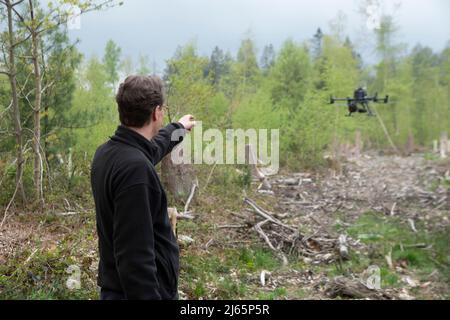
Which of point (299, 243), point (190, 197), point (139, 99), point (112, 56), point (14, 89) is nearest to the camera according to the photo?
point (139, 99)

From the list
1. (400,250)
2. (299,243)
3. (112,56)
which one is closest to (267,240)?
(299,243)

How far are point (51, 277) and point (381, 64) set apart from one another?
2855cm

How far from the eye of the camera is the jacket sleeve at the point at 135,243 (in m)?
1.83

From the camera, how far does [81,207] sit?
23.1 ft

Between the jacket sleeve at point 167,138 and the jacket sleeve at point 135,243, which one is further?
the jacket sleeve at point 167,138

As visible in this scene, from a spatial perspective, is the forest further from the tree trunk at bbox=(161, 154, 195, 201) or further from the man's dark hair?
the man's dark hair

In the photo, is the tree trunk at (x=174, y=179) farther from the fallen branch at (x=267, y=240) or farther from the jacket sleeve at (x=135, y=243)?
the jacket sleeve at (x=135, y=243)

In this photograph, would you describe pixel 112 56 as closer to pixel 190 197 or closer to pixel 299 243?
pixel 190 197

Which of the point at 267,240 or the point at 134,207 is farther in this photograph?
the point at 267,240
